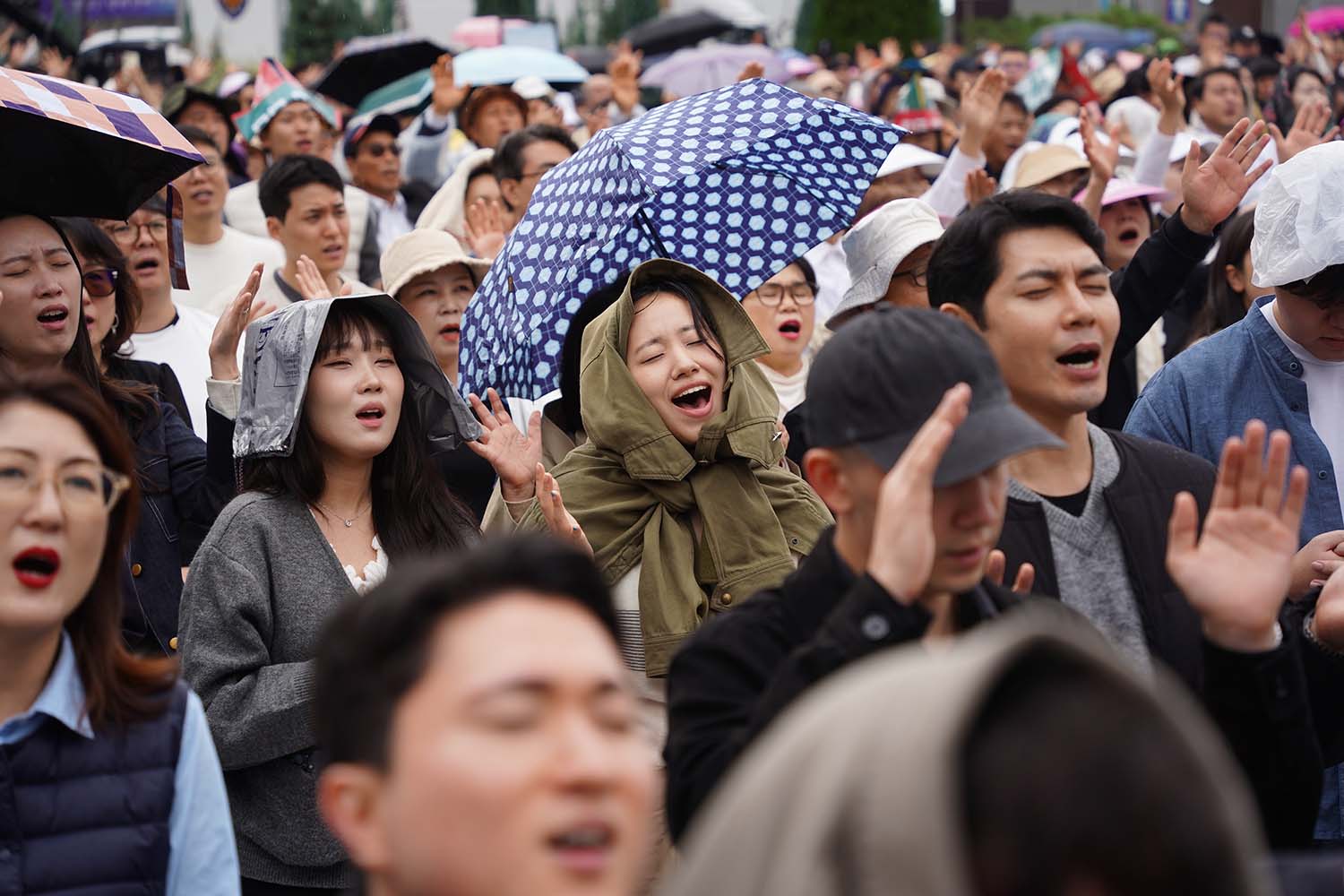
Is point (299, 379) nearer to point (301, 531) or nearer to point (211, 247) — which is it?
point (301, 531)

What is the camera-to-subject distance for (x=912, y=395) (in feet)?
8.69

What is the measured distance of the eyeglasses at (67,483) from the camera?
2.96 metres

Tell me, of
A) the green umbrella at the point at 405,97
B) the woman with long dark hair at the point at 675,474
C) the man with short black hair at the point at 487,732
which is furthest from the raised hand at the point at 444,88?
the man with short black hair at the point at 487,732

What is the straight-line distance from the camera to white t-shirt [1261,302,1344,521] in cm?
446

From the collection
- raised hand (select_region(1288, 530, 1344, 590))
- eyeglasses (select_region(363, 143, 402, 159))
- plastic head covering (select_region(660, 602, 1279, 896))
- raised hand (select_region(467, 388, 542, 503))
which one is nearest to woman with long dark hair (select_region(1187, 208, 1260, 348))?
raised hand (select_region(1288, 530, 1344, 590))

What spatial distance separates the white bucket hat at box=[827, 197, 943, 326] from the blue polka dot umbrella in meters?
0.29

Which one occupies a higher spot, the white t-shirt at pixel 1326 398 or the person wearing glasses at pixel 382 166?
the white t-shirt at pixel 1326 398

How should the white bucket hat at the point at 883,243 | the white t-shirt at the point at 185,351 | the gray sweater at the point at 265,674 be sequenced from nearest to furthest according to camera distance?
1. the gray sweater at the point at 265,674
2. the white bucket hat at the point at 883,243
3. the white t-shirt at the point at 185,351

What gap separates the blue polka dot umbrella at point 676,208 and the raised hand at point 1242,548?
262 centimetres

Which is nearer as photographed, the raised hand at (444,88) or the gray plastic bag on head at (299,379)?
the gray plastic bag on head at (299,379)

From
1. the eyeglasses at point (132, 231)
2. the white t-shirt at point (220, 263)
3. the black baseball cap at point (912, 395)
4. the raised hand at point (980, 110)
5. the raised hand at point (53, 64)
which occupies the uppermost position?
the black baseball cap at point (912, 395)

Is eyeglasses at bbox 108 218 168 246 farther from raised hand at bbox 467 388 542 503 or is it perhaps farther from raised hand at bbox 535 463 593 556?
raised hand at bbox 535 463 593 556

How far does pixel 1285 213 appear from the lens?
14.6ft

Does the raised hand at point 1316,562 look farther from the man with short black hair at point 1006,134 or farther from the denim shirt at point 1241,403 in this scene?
the man with short black hair at point 1006,134
